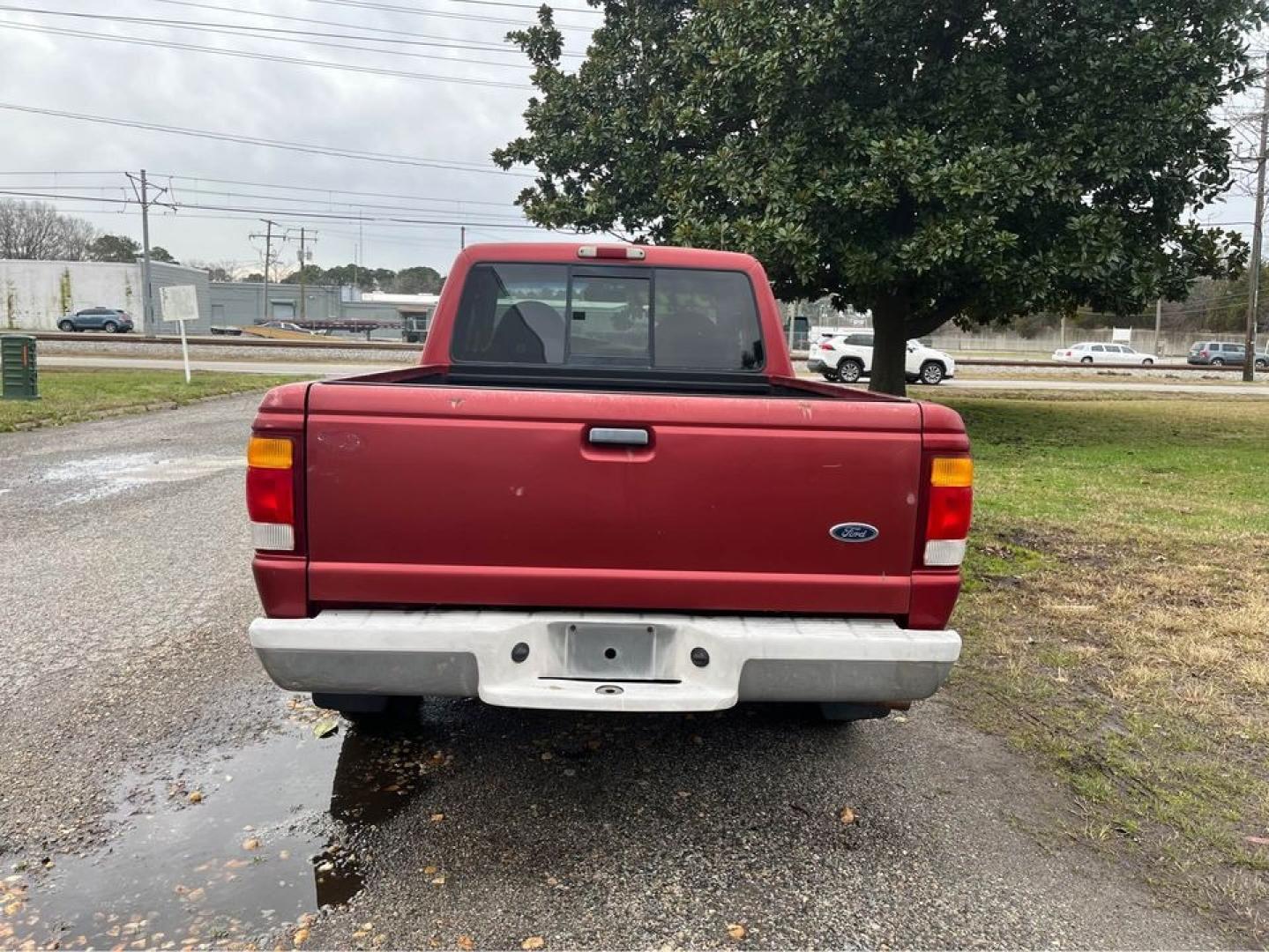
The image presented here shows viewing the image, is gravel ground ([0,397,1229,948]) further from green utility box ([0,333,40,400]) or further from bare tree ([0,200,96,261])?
bare tree ([0,200,96,261])

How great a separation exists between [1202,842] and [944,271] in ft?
30.2

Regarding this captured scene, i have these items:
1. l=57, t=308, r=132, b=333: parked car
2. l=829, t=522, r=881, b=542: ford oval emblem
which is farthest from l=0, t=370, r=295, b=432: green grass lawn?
l=57, t=308, r=132, b=333: parked car

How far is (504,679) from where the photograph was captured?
104 inches

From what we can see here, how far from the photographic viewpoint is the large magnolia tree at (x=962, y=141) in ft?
35.6

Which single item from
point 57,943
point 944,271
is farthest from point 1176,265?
point 57,943

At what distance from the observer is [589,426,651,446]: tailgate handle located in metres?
2.60

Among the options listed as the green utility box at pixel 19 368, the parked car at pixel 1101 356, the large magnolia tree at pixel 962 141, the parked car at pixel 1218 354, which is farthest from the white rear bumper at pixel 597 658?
the parked car at pixel 1218 354

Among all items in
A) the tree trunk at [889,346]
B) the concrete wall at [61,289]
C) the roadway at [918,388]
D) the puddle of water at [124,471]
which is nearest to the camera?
the puddle of water at [124,471]

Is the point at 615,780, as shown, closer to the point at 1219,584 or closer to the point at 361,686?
the point at 361,686

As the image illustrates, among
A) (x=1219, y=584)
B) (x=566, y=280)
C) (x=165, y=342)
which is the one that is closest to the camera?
(x=566, y=280)

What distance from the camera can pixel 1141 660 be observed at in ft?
14.8

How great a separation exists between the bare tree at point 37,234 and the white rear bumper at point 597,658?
99408 mm

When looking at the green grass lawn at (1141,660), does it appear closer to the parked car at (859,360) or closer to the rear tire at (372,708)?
the rear tire at (372,708)

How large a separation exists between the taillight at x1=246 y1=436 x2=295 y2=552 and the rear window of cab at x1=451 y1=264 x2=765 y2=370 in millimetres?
1749
